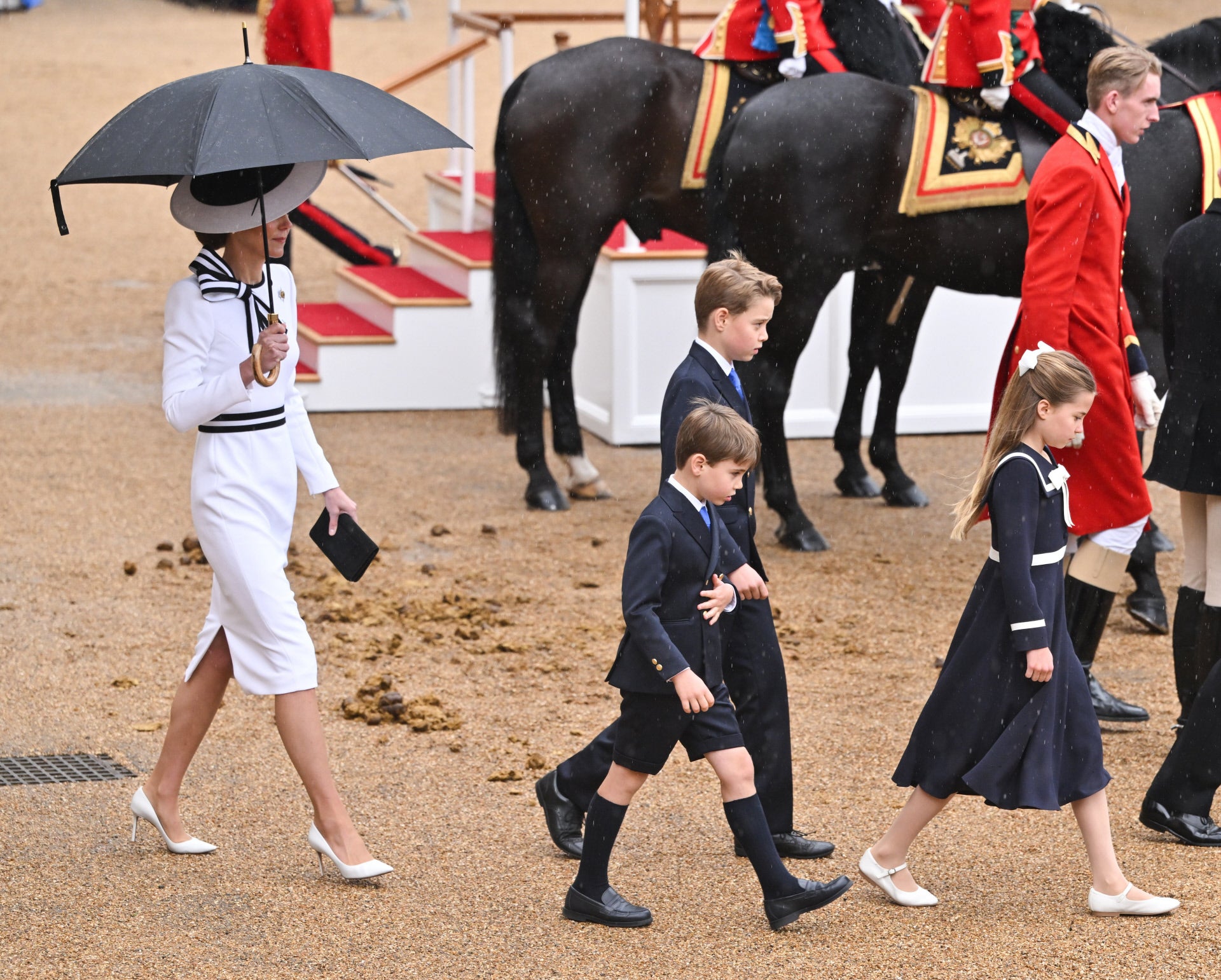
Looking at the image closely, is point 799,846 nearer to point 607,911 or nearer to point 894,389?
point 607,911

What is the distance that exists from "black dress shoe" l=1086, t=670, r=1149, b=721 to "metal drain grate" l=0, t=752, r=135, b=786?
2633mm

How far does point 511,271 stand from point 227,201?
154 inches

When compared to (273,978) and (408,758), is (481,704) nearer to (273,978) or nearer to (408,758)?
(408,758)

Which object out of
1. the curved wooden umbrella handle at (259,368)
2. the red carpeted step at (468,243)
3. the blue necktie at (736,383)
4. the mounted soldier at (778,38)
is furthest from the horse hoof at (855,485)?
the curved wooden umbrella handle at (259,368)

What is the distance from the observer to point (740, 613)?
3.63 meters

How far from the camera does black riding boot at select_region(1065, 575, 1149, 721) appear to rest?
4.67 meters

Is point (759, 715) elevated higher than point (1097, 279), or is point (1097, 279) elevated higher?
point (1097, 279)

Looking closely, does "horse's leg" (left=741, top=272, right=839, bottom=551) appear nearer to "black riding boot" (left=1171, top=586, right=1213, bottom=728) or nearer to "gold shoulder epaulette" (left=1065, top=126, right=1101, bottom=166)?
"gold shoulder epaulette" (left=1065, top=126, right=1101, bottom=166)

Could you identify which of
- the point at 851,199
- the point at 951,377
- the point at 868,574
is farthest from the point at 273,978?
the point at 951,377

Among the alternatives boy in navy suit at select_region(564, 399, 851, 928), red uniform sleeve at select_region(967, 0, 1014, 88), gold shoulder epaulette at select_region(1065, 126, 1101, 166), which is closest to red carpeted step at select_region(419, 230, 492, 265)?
red uniform sleeve at select_region(967, 0, 1014, 88)

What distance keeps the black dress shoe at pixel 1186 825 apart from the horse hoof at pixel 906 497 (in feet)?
11.9

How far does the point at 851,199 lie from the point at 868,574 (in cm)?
142

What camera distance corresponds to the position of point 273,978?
3221 millimetres

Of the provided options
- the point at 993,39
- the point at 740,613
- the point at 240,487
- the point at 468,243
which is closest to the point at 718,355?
the point at 740,613
